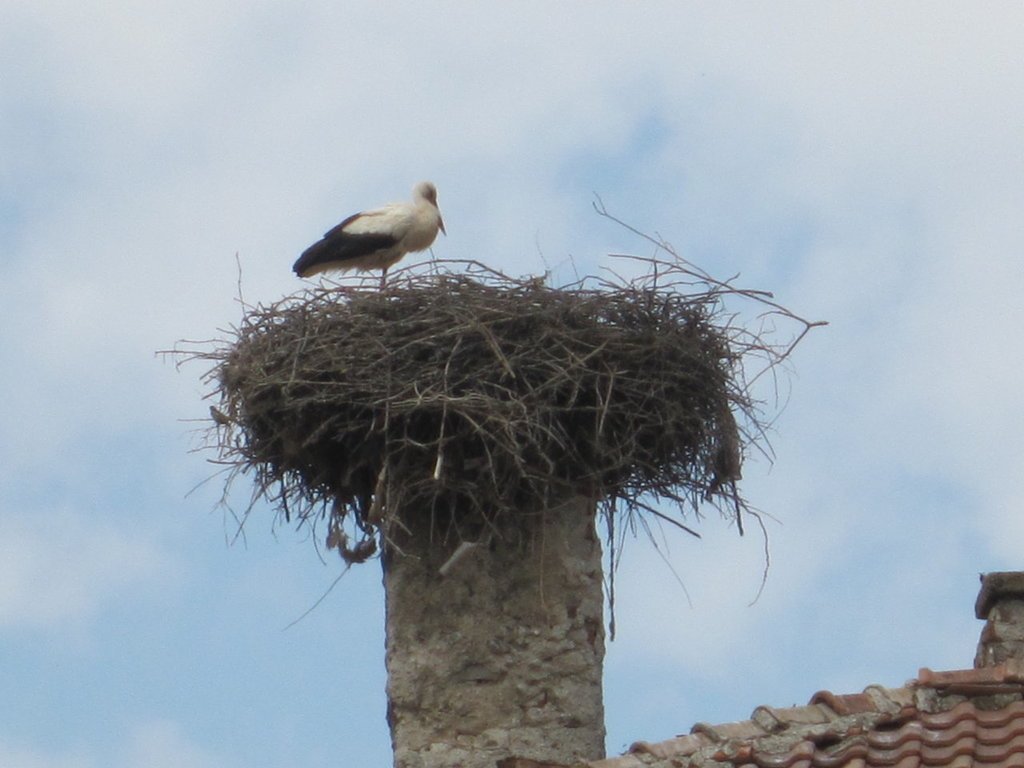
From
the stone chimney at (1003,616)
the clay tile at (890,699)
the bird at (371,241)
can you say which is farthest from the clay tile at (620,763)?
the bird at (371,241)

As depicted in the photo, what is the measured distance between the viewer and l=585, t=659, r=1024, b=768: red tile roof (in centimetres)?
615

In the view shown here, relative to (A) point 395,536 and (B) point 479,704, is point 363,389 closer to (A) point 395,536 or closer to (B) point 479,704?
(A) point 395,536

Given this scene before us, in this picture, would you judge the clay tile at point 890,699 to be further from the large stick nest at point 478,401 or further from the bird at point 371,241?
the bird at point 371,241

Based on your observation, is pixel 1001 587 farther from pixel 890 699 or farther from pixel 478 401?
pixel 478 401

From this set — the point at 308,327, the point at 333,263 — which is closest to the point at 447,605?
the point at 308,327

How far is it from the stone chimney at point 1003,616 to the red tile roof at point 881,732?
0.67ft

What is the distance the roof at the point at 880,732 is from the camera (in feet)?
20.2

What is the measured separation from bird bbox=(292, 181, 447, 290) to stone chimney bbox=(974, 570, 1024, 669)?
4787 millimetres

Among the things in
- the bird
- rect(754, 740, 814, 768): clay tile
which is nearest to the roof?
rect(754, 740, 814, 768): clay tile

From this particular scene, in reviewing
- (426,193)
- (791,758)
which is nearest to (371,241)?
(426,193)

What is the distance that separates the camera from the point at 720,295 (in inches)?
308

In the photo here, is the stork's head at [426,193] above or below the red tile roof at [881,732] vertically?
above

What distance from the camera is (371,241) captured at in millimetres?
10703

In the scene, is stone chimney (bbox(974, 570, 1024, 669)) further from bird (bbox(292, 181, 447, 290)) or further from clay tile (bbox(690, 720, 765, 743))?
bird (bbox(292, 181, 447, 290))
